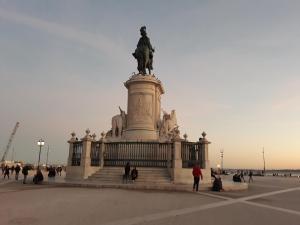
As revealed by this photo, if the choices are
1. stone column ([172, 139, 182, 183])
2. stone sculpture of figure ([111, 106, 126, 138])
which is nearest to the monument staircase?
stone column ([172, 139, 182, 183])

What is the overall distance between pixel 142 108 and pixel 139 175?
7.69 metres

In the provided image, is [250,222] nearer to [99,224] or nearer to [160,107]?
[99,224]

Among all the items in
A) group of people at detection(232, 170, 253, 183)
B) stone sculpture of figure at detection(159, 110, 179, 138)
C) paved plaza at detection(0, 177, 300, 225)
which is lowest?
paved plaza at detection(0, 177, 300, 225)

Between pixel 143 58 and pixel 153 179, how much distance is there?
44.0ft

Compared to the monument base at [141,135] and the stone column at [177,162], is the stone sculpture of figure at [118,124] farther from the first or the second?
the stone column at [177,162]

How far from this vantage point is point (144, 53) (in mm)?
30375

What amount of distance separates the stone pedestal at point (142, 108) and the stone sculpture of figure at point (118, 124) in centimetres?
124

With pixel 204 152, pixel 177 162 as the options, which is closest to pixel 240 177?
pixel 204 152

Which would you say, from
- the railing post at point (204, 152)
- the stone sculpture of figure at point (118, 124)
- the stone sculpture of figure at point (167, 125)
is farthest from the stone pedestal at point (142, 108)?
the railing post at point (204, 152)

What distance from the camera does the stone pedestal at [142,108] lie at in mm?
27006

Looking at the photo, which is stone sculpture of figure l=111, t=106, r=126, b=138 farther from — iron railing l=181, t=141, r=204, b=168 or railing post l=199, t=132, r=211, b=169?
railing post l=199, t=132, r=211, b=169

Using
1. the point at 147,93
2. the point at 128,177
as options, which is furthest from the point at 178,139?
the point at 147,93

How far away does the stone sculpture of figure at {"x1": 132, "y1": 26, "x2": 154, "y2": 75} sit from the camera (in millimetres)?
30391

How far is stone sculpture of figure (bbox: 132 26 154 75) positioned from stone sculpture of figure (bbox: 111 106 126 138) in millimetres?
4644
